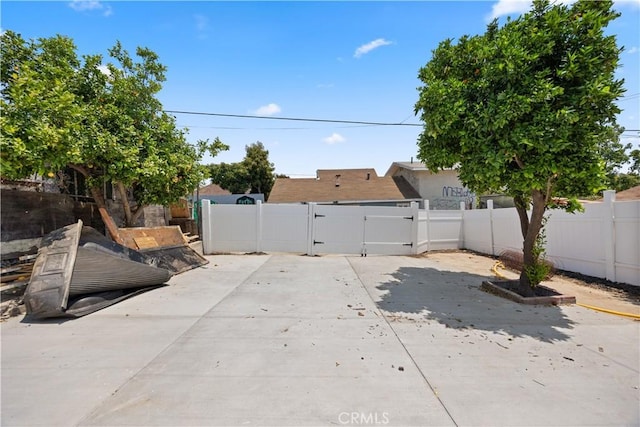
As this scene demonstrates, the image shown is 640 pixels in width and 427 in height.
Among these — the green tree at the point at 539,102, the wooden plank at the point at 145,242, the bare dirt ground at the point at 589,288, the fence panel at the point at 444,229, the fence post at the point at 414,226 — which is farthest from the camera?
the fence panel at the point at 444,229

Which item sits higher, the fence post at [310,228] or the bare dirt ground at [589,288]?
the fence post at [310,228]

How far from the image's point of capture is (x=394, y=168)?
23688 mm

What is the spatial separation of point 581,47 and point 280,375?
5.78 m

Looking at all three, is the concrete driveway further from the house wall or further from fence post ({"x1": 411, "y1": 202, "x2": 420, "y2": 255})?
the house wall

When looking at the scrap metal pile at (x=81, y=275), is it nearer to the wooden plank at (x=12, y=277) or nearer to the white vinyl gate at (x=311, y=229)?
the wooden plank at (x=12, y=277)

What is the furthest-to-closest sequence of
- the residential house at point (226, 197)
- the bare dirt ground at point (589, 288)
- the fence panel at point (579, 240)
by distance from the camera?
the residential house at point (226, 197) → the fence panel at point (579, 240) → the bare dirt ground at point (589, 288)

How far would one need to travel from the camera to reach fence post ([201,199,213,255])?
10.7 meters

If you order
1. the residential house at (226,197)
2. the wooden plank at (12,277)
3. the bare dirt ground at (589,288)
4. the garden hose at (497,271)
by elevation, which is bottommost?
the garden hose at (497,271)

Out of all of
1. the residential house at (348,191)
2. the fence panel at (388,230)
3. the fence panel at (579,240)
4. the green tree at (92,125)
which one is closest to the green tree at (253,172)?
the residential house at (348,191)

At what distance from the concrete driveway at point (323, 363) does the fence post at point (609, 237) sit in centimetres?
164

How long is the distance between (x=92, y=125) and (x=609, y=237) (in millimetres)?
10264

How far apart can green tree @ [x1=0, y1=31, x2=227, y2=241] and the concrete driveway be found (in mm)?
2591

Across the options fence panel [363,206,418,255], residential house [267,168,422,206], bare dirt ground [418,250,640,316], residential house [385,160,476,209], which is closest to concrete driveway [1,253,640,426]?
bare dirt ground [418,250,640,316]

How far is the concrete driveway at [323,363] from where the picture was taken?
2354mm
